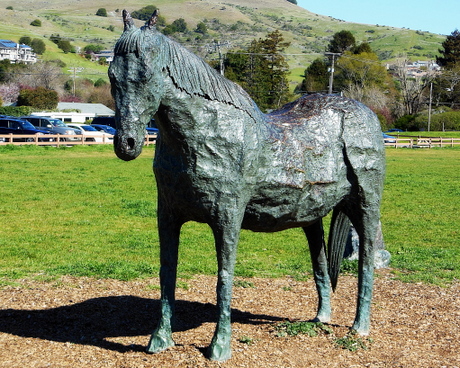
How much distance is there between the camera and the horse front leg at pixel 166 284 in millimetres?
4824

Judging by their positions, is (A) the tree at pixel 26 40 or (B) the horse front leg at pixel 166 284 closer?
(B) the horse front leg at pixel 166 284

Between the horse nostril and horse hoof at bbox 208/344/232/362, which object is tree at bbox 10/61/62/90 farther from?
the horse nostril

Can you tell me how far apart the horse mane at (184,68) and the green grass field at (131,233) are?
3.74 metres

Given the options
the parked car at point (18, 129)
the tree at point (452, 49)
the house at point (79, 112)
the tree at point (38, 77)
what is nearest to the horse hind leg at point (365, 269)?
the parked car at point (18, 129)

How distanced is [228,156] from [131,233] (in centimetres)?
661

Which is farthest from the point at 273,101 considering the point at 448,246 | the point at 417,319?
the point at 417,319

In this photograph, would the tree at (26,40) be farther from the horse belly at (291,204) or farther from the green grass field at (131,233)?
the horse belly at (291,204)

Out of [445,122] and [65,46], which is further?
[65,46]

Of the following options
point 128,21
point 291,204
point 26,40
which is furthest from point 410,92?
point 26,40

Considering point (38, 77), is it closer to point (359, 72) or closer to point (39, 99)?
point (39, 99)

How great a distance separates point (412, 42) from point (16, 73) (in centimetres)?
13353

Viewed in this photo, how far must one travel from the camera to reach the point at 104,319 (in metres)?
5.89

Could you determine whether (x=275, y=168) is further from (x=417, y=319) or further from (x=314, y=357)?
(x=417, y=319)

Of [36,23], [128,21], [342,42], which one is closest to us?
[128,21]
